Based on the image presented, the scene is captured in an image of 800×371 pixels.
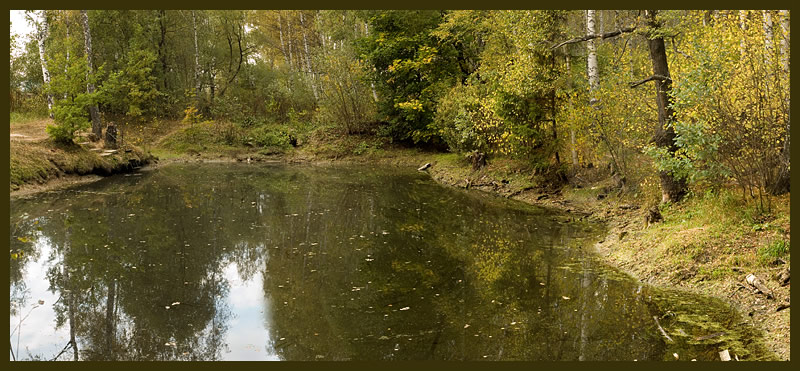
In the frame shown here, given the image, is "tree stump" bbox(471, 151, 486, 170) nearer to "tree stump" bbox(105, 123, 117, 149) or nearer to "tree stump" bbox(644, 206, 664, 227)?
"tree stump" bbox(644, 206, 664, 227)

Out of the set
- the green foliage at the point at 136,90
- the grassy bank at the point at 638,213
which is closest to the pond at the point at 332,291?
the grassy bank at the point at 638,213

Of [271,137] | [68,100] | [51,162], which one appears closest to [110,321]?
[51,162]

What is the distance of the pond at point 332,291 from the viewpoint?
21.3 feet

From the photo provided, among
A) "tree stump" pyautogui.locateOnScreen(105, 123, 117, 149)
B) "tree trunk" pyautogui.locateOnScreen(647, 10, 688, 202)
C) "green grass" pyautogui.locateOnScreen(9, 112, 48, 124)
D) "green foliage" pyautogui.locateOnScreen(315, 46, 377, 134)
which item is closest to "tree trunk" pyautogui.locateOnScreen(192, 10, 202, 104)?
"green foliage" pyautogui.locateOnScreen(315, 46, 377, 134)

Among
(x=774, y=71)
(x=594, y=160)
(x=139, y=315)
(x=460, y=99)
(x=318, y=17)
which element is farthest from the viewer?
(x=318, y=17)

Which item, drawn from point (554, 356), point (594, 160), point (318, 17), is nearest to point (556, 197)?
point (594, 160)

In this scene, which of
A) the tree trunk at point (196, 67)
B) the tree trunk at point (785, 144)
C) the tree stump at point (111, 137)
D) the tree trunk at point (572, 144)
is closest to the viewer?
the tree trunk at point (785, 144)

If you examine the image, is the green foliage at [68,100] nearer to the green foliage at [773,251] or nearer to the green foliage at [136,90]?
the green foliage at [136,90]

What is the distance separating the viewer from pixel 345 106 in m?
30.6

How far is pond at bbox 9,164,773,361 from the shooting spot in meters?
6.49

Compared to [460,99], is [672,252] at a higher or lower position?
lower

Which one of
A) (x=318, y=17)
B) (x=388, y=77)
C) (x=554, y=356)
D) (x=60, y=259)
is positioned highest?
(x=318, y=17)

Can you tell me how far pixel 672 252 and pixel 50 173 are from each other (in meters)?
15.9

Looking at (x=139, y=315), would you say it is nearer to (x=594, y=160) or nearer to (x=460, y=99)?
(x=594, y=160)
